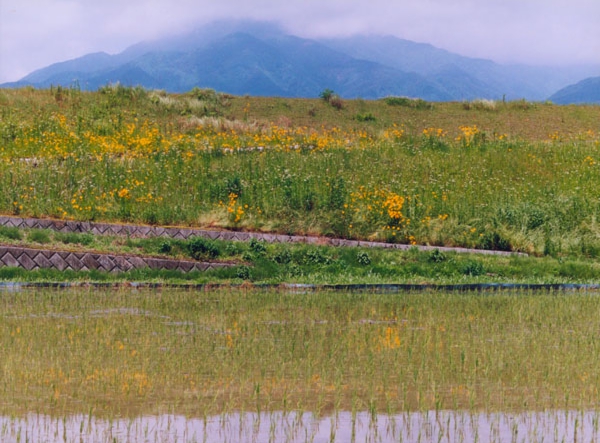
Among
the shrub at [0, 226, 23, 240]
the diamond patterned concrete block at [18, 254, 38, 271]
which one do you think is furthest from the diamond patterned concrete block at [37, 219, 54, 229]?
the diamond patterned concrete block at [18, 254, 38, 271]

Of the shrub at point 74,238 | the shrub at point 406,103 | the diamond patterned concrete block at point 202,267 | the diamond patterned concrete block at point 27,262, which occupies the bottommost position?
the diamond patterned concrete block at point 202,267

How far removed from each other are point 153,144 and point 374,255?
14.3m

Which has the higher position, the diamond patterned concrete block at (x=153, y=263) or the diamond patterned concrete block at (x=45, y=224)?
the diamond patterned concrete block at (x=45, y=224)

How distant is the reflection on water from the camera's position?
7.67 meters

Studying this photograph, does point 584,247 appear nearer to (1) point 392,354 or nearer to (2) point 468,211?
(2) point 468,211

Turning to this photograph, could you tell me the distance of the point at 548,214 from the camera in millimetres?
25578

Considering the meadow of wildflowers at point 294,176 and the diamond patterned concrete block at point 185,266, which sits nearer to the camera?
the diamond patterned concrete block at point 185,266

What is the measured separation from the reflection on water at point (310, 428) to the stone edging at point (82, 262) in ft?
37.3

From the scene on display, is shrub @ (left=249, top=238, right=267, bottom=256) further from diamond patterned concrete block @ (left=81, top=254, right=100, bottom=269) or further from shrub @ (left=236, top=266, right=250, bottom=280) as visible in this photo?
diamond patterned concrete block @ (left=81, top=254, right=100, bottom=269)

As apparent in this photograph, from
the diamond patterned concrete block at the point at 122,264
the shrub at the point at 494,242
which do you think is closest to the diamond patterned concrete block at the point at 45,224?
the diamond patterned concrete block at the point at 122,264

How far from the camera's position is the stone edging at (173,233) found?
2284 cm

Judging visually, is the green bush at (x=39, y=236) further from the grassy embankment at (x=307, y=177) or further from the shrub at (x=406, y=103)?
the shrub at (x=406, y=103)

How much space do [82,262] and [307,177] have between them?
31.1 ft

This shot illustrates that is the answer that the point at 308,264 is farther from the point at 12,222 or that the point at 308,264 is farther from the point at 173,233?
the point at 12,222
